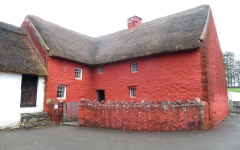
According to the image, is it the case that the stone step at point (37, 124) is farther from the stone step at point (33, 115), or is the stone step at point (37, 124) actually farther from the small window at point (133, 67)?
the small window at point (133, 67)

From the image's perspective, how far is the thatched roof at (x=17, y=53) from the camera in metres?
9.22

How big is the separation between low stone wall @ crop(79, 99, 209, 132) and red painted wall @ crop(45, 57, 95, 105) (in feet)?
18.0

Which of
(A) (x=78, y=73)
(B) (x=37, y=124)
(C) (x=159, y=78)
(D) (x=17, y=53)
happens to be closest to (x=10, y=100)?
(B) (x=37, y=124)

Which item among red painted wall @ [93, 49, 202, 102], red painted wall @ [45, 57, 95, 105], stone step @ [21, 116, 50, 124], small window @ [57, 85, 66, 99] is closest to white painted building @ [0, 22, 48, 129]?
stone step @ [21, 116, 50, 124]

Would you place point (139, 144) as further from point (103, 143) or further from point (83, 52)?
point (83, 52)

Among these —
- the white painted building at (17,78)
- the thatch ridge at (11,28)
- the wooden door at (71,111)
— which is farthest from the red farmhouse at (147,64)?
the wooden door at (71,111)

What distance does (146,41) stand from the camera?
1207cm

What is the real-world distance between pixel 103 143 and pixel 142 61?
722 centimetres

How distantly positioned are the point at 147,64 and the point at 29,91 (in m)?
8.24

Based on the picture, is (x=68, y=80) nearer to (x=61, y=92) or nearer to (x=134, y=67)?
(x=61, y=92)

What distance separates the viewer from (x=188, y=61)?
966cm

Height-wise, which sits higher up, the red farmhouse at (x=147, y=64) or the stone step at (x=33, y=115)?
the red farmhouse at (x=147, y=64)

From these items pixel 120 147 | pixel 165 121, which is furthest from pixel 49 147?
pixel 165 121

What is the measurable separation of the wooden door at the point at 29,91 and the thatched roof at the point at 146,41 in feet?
7.16
